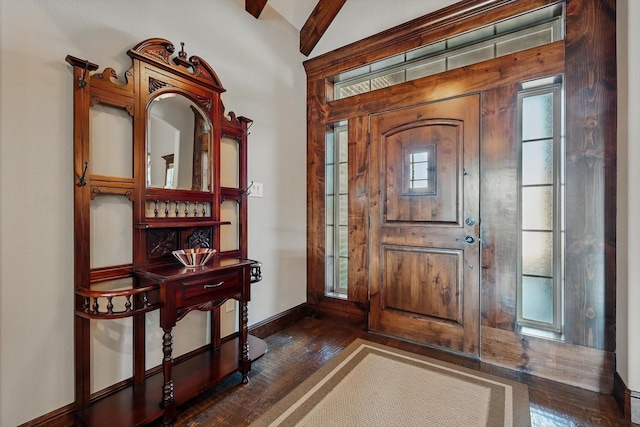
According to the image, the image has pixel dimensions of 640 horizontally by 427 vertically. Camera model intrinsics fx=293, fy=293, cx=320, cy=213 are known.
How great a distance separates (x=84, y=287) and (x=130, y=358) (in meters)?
0.53

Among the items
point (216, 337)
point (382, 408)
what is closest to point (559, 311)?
point (382, 408)

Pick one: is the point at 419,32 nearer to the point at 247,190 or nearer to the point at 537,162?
the point at 537,162

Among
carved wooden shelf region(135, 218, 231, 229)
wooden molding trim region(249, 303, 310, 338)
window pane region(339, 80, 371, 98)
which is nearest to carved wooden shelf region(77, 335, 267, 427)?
wooden molding trim region(249, 303, 310, 338)

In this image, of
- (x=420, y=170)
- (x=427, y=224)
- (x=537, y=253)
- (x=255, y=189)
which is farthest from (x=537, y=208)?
(x=255, y=189)

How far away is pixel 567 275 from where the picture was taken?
1.88m

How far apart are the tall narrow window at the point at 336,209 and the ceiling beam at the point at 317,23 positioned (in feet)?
2.86

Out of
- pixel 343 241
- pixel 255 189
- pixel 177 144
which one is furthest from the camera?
pixel 343 241

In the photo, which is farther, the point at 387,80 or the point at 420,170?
the point at 387,80

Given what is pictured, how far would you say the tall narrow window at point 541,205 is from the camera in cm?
197

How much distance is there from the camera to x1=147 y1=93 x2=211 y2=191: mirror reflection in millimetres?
1795

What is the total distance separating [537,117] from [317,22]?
6.95ft

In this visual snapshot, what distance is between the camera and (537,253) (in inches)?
80.7

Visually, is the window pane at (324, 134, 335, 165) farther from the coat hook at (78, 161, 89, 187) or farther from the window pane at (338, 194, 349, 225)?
the coat hook at (78, 161, 89, 187)

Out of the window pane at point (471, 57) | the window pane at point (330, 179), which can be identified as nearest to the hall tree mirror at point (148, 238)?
the window pane at point (330, 179)
